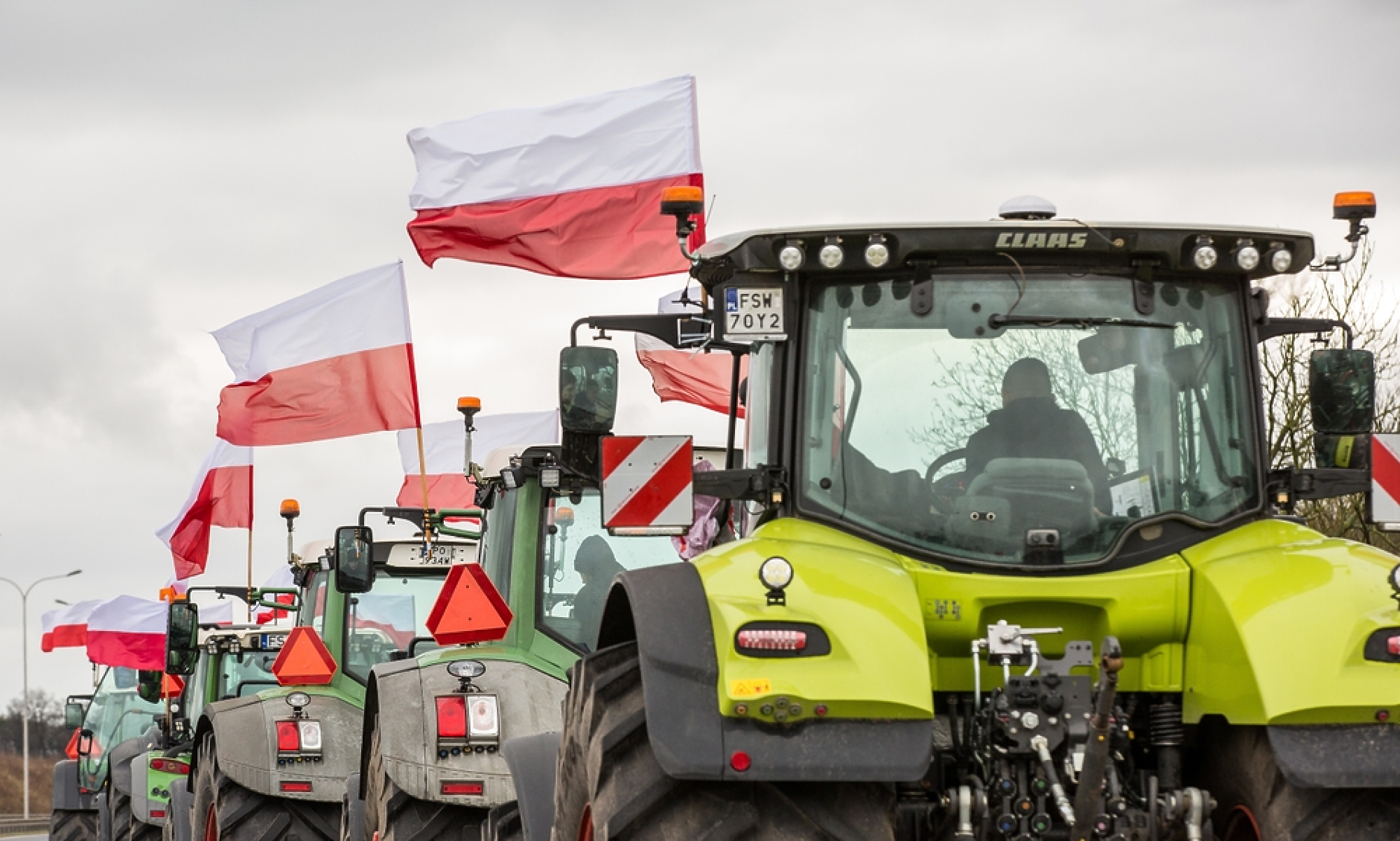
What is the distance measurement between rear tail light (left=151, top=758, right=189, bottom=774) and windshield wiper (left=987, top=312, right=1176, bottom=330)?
13.3 metres

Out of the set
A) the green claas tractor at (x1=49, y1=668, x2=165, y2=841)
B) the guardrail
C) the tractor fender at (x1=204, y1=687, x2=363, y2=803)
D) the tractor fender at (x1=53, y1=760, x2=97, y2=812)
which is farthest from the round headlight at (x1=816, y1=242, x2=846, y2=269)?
the guardrail

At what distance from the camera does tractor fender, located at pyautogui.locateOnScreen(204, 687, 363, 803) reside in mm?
12477

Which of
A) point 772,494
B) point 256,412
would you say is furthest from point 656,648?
point 256,412

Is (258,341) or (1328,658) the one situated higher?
(258,341)

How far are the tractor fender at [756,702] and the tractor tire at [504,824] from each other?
3357mm

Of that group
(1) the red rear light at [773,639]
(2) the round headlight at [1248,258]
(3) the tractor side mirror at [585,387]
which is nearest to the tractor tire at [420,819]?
(3) the tractor side mirror at [585,387]

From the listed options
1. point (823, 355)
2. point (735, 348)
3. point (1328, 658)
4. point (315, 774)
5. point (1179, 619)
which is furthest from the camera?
point (315, 774)

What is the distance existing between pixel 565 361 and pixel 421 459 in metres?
6.87

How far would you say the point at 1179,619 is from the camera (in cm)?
554

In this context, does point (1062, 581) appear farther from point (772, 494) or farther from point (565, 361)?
point (565, 361)

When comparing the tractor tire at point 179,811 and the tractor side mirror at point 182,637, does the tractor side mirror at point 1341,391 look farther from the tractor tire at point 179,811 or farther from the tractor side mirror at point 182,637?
the tractor tire at point 179,811

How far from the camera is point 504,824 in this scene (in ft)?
28.3

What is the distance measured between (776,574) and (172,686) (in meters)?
16.9

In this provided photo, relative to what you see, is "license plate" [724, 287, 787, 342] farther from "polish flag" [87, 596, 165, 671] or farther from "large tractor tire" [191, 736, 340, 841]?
"polish flag" [87, 596, 165, 671]
